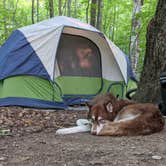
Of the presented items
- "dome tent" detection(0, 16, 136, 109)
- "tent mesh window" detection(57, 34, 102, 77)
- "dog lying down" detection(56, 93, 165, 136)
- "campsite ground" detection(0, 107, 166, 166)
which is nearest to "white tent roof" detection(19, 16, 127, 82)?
"dome tent" detection(0, 16, 136, 109)

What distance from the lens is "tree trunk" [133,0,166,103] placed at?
213 inches

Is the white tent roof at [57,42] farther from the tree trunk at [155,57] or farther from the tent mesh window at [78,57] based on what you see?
the tree trunk at [155,57]

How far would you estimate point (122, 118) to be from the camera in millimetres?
4410

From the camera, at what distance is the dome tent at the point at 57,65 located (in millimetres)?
7309

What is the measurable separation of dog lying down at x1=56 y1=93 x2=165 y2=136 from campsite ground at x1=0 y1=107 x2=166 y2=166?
0.11 metres

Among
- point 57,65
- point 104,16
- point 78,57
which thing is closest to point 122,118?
point 57,65

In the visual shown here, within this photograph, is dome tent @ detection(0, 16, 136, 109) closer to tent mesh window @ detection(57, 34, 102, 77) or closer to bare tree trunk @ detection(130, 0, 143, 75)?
tent mesh window @ detection(57, 34, 102, 77)

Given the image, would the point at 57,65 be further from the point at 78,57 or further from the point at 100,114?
the point at 100,114

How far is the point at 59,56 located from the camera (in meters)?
8.37

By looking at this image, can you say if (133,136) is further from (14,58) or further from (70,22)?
(70,22)

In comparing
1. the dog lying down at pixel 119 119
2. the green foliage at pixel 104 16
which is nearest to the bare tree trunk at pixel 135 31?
the green foliage at pixel 104 16

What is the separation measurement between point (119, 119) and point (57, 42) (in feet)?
12.1

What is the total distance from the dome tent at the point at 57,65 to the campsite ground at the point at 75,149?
2107 mm

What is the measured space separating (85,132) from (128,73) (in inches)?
169
